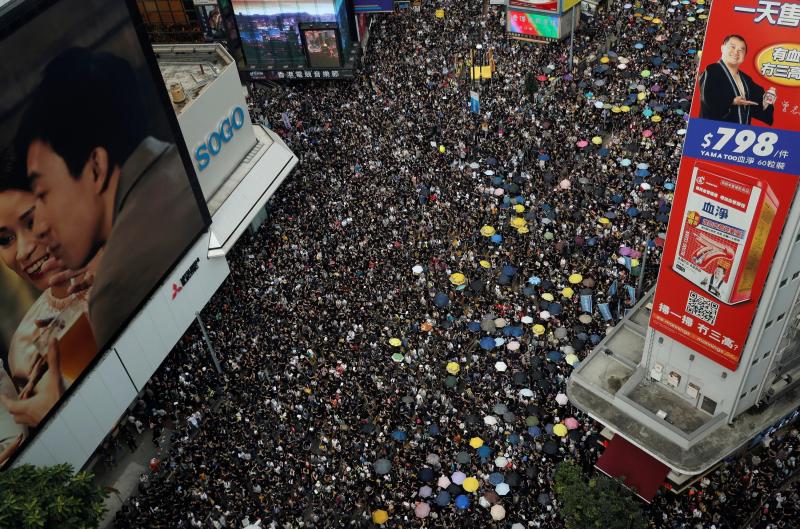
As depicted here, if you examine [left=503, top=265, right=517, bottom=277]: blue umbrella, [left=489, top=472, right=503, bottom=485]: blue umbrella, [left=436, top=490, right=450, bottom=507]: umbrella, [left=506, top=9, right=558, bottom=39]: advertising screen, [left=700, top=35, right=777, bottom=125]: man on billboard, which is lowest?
[left=436, top=490, right=450, bottom=507]: umbrella

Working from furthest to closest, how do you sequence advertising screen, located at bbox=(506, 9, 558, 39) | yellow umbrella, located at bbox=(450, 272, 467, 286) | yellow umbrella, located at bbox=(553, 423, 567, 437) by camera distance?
1. advertising screen, located at bbox=(506, 9, 558, 39)
2. yellow umbrella, located at bbox=(450, 272, 467, 286)
3. yellow umbrella, located at bbox=(553, 423, 567, 437)

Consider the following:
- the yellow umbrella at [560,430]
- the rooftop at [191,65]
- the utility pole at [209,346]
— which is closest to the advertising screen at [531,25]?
the rooftop at [191,65]

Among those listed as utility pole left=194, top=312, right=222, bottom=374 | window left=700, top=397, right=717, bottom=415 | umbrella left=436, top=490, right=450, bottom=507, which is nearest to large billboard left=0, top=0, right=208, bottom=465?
utility pole left=194, top=312, right=222, bottom=374

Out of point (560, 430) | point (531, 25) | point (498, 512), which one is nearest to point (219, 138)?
point (560, 430)

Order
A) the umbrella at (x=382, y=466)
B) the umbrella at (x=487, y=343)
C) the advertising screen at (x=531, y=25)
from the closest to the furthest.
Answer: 1. the umbrella at (x=382, y=466)
2. the umbrella at (x=487, y=343)
3. the advertising screen at (x=531, y=25)

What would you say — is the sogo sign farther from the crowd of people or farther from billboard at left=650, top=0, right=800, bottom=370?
billboard at left=650, top=0, right=800, bottom=370

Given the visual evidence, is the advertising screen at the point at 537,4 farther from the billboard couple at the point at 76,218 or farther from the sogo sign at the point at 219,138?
the billboard couple at the point at 76,218
